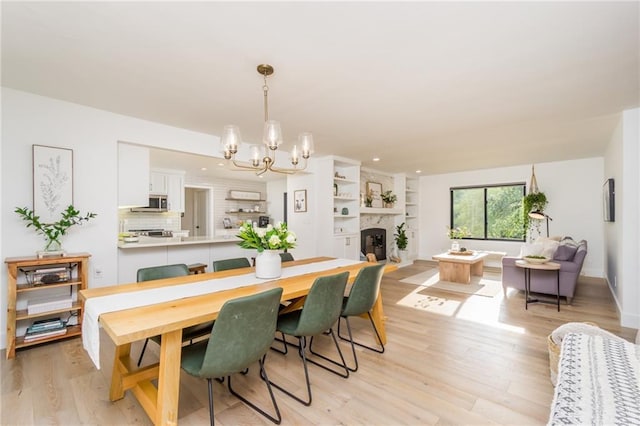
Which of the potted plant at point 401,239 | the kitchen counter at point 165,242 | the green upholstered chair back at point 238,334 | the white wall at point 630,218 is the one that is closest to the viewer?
the green upholstered chair back at point 238,334

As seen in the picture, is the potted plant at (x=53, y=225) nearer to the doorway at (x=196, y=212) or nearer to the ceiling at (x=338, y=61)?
the ceiling at (x=338, y=61)

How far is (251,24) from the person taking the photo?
1.73 m

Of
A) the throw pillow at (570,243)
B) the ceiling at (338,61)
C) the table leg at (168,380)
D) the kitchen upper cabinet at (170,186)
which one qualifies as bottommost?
the table leg at (168,380)

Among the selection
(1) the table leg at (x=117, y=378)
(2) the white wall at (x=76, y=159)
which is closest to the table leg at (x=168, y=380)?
(1) the table leg at (x=117, y=378)

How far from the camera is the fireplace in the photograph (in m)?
6.86

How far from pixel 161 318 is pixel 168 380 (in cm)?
34

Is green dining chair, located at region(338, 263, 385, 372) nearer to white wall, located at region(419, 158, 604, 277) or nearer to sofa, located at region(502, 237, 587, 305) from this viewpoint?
sofa, located at region(502, 237, 587, 305)

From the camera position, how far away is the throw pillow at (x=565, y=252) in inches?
160

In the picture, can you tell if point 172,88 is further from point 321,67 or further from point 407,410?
point 407,410

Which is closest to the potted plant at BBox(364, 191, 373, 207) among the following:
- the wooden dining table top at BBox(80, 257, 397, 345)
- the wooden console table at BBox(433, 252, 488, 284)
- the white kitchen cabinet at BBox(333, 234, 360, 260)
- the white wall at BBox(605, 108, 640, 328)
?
the white kitchen cabinet at BBox(333, 234, 360, 260)

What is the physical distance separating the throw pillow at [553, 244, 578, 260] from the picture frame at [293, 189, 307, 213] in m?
3.98

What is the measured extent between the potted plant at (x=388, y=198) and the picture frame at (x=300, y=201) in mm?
2595

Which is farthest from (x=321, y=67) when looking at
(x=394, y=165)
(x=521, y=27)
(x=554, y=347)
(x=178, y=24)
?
(x=394, y=165)

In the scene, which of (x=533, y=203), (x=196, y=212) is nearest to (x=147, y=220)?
(x=196, y=212)
